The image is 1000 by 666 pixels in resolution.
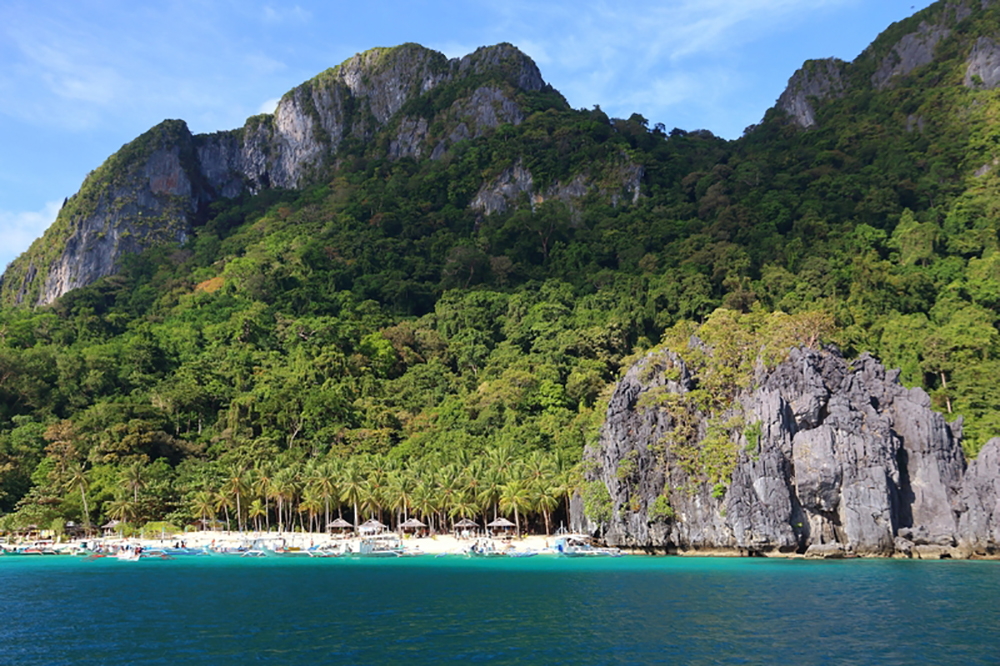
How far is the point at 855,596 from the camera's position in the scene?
39.5 meters

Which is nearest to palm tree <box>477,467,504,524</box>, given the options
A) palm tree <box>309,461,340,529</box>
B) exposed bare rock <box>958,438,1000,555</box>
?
palm tree <box>309,461,340,529</box>

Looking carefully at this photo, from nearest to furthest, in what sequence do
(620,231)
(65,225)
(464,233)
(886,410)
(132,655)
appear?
(132,655)
(886,410)
(620,231)
(464,233)
(65,225)

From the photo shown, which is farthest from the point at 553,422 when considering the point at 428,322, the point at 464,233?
the point at 464,233

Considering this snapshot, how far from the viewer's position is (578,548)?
66.4 meters

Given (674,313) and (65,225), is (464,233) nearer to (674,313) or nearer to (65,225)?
(674,313)

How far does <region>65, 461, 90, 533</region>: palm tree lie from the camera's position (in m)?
79.4

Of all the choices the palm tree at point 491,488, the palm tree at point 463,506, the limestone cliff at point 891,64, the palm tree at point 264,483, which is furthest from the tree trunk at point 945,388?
the limestone cliff at point 891,64

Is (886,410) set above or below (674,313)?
below

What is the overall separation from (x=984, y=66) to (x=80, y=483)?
15195 cm

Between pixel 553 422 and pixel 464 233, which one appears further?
pixel 464 233

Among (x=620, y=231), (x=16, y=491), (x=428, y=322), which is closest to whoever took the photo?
(x=16, y=491)

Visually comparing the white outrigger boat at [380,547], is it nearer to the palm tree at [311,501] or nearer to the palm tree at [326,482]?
the palm tree at [326,482]

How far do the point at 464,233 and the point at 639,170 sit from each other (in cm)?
3803

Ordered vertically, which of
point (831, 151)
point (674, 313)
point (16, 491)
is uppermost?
point (831, 151)
